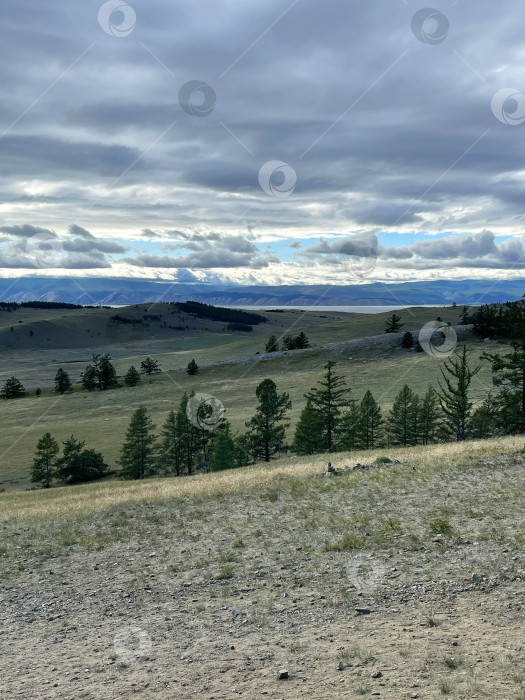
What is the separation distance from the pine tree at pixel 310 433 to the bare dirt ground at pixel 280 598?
1363 inches

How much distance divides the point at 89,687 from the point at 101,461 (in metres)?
60.1

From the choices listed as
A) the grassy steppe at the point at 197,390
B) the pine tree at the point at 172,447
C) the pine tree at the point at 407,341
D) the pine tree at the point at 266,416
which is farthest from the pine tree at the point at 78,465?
the pine tree at the point at 407,341

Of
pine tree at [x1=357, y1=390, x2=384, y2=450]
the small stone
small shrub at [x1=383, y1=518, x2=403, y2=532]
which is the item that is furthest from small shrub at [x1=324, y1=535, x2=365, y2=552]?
pine tree at [x1=357, y1=390, x2=384, y2=450]

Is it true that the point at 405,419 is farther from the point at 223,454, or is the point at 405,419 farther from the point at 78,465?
the point at 78,465

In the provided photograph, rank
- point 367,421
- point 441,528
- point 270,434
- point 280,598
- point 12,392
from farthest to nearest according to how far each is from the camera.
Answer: point 12,392 < point 367,421 < point 270,434 < point 441,528 < point 280,598

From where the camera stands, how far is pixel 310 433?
5622cm

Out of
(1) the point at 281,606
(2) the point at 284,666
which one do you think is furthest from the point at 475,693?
(1) the point at 281,606

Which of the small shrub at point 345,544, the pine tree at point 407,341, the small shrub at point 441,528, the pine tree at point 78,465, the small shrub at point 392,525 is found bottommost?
the pine tree at point 78,465

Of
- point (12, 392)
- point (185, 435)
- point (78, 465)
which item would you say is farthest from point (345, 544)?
point (12, 392)

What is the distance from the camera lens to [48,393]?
131750 millimetres

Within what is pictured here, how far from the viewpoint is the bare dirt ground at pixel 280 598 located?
8695mm

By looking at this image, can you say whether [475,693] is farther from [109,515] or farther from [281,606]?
[109,515]

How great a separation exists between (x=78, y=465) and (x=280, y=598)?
2267 inches

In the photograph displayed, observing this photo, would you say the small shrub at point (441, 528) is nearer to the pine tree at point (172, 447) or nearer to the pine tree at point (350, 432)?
the pine tree at point (350, 432)
